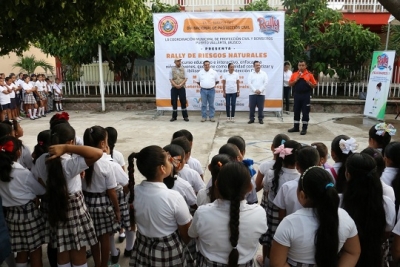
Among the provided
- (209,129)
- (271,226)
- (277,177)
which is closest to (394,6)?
(277,177)

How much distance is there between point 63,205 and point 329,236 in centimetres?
164

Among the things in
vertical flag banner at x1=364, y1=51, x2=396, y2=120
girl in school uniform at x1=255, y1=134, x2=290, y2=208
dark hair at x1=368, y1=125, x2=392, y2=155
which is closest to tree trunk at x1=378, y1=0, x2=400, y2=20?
dark hair at x1=368, y1=125, x2=392, y2=155

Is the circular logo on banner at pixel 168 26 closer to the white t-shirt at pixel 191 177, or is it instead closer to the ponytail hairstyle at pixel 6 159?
the white t-shirt at pixel 191 177

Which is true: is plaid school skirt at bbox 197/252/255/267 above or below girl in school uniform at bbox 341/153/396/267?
below

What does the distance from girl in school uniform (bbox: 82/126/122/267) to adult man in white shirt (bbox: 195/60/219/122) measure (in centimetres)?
660

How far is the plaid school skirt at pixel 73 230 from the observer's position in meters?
2.55

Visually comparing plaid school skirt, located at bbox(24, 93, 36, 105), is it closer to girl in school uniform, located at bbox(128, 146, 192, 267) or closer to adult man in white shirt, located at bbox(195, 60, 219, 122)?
adult man in white shirt, located at bbox(195, 60, 219, 122)

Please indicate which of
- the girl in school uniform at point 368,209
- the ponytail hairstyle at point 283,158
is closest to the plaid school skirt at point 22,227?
the ponytail hairstyle at point 283,158

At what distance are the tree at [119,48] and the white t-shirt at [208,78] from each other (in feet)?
7.52

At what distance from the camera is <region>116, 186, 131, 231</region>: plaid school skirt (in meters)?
3.06

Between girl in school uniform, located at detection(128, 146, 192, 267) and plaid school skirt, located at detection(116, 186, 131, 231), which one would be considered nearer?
girl in school uniform, located at detection(128, 146, 192, 267)

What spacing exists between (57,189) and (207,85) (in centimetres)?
705

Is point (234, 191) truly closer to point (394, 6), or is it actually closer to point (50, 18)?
Answer: point (394, 6)

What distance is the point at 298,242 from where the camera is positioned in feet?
6.03
